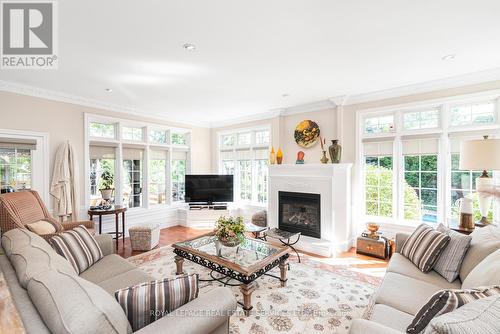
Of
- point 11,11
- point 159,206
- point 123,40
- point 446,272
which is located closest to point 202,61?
point 123,40

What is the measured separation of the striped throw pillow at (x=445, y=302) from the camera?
1095 mm

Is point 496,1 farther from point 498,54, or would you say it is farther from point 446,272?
point 446,272

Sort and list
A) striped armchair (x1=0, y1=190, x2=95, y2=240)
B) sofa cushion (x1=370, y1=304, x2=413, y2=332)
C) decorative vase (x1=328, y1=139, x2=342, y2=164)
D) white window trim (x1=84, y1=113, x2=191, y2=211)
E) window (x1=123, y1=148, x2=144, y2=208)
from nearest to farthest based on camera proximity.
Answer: sofa cushion (x1=370, y1=304, x2=413, y2=332) → striped armchair (x1=0, y1=190, x2=95, y2=240) → decorative vase (x1=328, y1=139, x2=342, y2=164) → white window trim (x1=84, y1=113, x2=191, y2=211) → window (x1=123, y1=148, x2=144, y2=208)

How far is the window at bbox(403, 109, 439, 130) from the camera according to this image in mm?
3486

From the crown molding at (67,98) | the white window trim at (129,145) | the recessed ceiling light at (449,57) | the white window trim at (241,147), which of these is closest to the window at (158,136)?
the white window trim at (129,145)

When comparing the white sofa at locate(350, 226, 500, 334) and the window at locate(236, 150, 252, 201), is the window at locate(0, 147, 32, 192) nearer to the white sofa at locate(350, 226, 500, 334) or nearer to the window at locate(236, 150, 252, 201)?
the window at locate(236, 150, 252, 201)

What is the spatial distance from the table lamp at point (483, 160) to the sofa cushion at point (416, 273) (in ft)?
4.28

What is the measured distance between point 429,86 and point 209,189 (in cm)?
456

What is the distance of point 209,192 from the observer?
217 inches

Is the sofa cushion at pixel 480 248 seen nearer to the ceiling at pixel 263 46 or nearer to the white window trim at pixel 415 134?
the white window trim at pixel 415 134

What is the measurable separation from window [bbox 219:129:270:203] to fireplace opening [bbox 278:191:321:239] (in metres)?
0.99

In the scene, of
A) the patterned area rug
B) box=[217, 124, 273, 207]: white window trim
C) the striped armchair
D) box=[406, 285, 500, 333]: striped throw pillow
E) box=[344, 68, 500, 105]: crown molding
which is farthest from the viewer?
box=[217, 124, 273, 207]: white window trim

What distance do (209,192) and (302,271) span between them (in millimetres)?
3038
